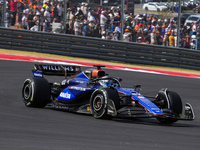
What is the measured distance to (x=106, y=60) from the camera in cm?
2017

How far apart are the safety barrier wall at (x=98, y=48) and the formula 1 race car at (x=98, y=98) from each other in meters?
9.46

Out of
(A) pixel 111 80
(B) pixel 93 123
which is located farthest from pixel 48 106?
(B) pixel 93 123

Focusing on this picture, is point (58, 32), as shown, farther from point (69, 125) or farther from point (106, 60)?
point (69, 125)

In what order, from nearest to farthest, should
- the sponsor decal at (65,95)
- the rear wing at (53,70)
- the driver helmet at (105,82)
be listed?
the driver helmet at (105,82) → the sponsor decal at (65,95) → the rear wing at (53,70)

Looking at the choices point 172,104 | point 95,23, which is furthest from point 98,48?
point 172,104

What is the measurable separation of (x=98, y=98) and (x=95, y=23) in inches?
454

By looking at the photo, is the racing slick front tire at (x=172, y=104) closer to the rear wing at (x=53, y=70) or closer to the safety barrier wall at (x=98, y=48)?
the rear wing at (x=53, y=70)

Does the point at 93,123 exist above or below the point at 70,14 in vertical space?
below

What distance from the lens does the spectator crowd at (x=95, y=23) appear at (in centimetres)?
1920

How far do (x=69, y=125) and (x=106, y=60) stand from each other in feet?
41.4

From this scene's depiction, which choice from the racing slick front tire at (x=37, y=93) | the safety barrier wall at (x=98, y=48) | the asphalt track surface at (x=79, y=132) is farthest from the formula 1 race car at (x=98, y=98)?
the safety barrier wall at (x=98, y=48)

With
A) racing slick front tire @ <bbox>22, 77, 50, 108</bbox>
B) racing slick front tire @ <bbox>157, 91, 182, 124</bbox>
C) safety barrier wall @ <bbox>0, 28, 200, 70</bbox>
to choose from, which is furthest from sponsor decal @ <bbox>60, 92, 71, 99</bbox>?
safety barrier wall @ <bbox>0, 28, 200, 70</bbox>

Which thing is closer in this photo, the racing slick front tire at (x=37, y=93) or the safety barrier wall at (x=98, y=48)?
the racing slick front tire at (x=37, y=93)

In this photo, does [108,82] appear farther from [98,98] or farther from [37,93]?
[37,93]
